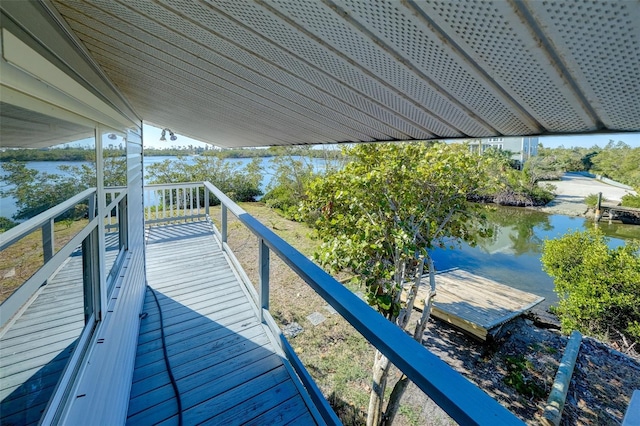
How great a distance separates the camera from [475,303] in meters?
6.64

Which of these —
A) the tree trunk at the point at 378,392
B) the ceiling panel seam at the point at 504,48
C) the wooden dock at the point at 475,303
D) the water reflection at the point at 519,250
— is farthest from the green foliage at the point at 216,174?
the ceiling panel seam at the point at 504,48

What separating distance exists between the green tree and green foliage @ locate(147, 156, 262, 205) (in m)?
10.5

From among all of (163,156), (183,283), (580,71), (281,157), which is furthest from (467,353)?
(163,156)

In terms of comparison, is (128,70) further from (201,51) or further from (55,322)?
(55,322)

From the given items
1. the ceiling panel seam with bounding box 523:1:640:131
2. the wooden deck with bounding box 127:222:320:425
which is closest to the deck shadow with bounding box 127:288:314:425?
the wooden deck with bounding box 127:222:320:425

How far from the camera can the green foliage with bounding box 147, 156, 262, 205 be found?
12.9m

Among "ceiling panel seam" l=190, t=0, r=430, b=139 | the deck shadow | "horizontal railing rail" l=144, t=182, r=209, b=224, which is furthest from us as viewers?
"horizontal railing rail" l=144, t=182, r=209, b=224

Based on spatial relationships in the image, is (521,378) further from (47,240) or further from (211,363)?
(47,240)

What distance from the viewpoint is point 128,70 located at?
216 cm

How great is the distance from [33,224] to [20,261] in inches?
5.4

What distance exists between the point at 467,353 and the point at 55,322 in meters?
6.28

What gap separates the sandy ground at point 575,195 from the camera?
1817 centimetres

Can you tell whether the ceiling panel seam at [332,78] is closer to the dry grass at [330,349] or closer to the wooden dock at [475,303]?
the dry grass at [330,349]

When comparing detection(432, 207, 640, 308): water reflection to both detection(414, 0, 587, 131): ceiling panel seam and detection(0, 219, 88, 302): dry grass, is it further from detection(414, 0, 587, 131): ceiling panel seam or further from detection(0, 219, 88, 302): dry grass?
detection(0, 219, 88, 302): dry grass
